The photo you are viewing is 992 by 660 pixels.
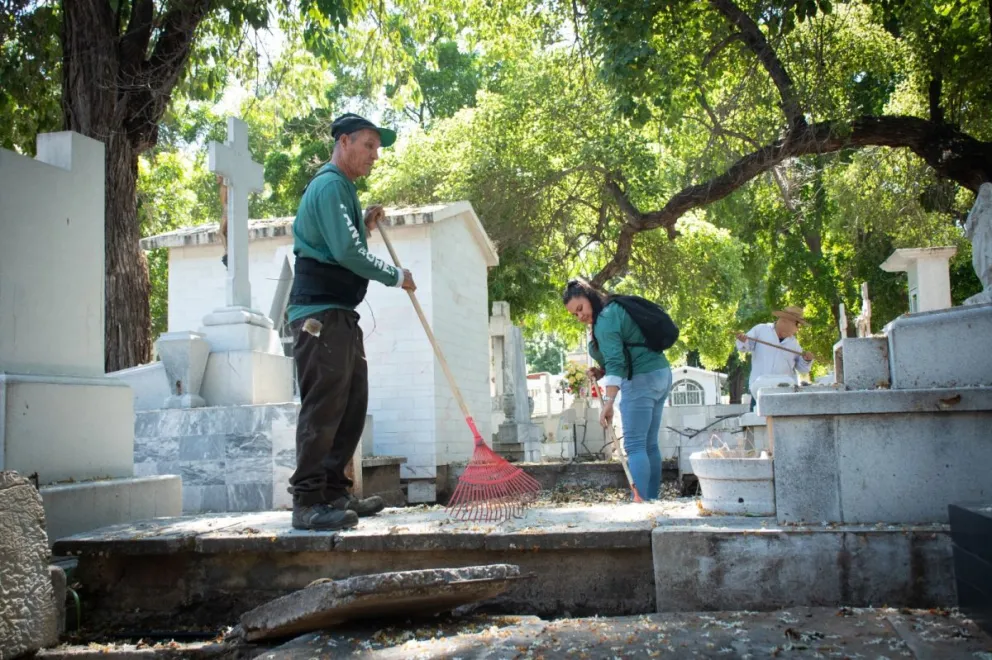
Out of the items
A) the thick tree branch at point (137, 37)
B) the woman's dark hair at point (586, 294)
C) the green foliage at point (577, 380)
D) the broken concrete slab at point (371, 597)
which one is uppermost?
the thick tree branch at point (137, 37)

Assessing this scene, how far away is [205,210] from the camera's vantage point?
24.4 m

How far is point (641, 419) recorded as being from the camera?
627cm

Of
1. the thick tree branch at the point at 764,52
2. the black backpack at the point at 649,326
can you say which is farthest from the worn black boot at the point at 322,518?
the thick tree branch at the point at 764,52

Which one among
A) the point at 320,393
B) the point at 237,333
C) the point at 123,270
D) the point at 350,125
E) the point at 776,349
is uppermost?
the point at 123,270

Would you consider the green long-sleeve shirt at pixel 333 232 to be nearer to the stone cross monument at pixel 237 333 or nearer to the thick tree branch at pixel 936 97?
the stone cross monument at pixel 237 333

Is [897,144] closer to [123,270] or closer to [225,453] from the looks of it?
[225,453]

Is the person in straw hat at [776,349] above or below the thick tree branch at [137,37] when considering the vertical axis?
below

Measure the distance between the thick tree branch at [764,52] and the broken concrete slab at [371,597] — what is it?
883cm

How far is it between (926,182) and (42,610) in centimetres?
1405

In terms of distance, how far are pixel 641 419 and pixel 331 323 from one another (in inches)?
98.9

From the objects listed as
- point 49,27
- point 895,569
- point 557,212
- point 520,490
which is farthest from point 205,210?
point 895,569

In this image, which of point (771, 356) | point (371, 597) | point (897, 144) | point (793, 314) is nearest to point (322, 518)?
point (371, 597)

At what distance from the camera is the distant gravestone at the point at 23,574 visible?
3695mm

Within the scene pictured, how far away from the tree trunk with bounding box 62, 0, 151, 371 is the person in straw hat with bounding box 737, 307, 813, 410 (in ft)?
23.2
